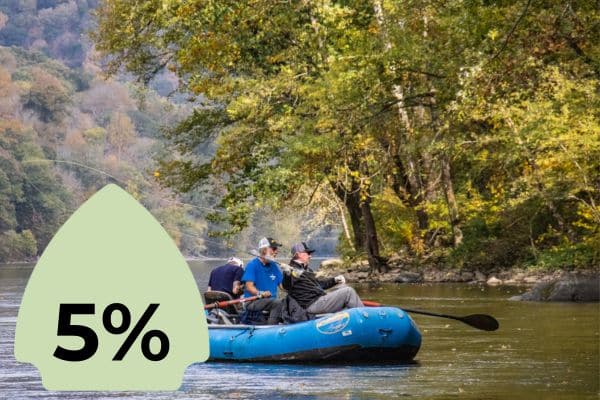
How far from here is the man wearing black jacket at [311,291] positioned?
758 inches

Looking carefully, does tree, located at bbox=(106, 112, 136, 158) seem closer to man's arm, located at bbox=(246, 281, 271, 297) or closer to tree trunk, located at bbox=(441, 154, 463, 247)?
tree trunk, located at bbox=(441, 154, 463, 247)

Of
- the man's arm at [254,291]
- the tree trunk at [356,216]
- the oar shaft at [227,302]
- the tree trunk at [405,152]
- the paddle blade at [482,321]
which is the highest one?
the tree trunk at [405,152]

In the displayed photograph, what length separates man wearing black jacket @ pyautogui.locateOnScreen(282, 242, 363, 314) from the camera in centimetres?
1927

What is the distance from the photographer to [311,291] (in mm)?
19500

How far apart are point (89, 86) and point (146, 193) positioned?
34320 mm

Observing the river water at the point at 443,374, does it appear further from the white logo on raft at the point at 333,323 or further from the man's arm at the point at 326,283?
the man's arm at the point at 326,283

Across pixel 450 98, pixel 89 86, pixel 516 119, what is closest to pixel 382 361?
pixel 450 98

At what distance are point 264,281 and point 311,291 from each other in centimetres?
116

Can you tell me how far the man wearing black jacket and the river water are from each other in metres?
0.89

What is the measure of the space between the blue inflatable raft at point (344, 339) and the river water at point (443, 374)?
22 centimetres

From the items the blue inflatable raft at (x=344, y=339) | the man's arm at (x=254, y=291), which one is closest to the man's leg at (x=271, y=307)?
the man's arm at (x=254, y=291)

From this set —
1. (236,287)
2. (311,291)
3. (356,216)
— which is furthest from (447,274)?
(311,291)

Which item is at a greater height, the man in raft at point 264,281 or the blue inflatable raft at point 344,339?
the man in raft at point 264,281

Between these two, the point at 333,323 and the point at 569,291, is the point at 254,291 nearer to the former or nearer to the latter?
the point at 333,323
